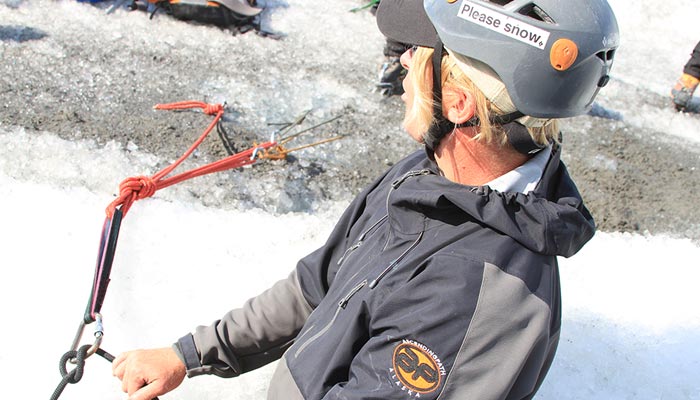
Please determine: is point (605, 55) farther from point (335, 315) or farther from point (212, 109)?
point (212, 109)

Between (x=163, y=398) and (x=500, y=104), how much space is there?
221 cm

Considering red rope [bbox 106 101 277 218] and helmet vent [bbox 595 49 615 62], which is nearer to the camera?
helmet vent [bbox 595 49 615 62]

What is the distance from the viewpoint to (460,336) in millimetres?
1537

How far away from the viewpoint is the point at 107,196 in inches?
148

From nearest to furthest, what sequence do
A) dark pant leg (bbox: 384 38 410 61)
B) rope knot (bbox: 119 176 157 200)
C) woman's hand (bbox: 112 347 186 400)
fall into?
woman's hand (bbox: 112 347 186 400)
rope knot (bbox: 119 176 157 200)
dark pant leg (bbox: 384 38 410 61)

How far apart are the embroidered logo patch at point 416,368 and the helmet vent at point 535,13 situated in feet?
3.18

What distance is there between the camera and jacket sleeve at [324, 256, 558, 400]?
154 centimetres

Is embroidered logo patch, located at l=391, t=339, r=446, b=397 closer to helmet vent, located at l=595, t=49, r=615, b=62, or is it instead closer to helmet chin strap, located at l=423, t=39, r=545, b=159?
helmet chin strap, located at l=423, t=39, r=545, b=159

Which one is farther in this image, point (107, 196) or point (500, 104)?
point (107, 196)

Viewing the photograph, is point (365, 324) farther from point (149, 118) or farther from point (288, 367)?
point (149, 118)

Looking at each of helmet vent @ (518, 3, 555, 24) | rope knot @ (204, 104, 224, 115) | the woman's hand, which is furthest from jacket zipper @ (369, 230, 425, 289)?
rope knot @ (204, 104, 224, 115)

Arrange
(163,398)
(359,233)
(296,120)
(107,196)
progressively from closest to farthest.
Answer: (359,233)
(163,398)
(107,196)
(296,120)

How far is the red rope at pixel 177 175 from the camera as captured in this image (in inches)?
114

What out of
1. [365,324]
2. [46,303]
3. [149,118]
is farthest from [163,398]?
[149,118]
